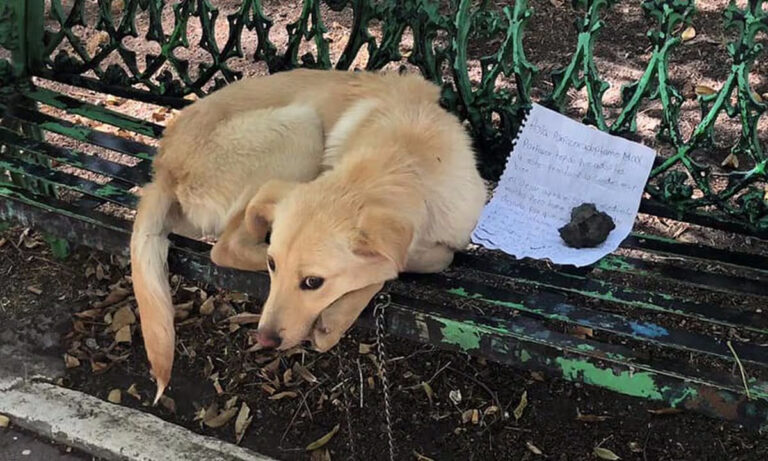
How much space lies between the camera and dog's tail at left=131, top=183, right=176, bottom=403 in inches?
98.4

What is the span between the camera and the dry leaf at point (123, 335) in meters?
3.44

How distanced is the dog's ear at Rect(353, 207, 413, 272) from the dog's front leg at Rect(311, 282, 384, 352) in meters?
0.16

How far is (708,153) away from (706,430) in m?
1.62

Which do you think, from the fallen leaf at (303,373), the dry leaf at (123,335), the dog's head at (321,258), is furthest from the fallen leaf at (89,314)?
the dog's head at (321,258)

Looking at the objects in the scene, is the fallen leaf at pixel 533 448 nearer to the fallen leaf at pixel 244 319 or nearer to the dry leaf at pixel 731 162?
the fallen leaf at pixel 244 319

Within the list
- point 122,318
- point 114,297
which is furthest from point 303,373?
A: point 114,297

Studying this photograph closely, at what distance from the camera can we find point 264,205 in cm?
246

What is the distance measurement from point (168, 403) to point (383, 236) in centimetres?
137

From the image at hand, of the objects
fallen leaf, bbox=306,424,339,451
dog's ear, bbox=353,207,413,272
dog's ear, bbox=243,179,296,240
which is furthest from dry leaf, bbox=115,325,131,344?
dog's ear, bbox=353,207,413,272

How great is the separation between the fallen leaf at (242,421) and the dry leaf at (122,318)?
67 cm

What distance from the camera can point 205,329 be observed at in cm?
352

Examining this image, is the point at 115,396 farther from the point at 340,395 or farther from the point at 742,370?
the point at 742,370

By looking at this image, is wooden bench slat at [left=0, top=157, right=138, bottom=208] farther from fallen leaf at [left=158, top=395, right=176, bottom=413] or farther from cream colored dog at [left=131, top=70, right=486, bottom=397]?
fallen leaf at [left=158, top=395, right=176, bottom=413]

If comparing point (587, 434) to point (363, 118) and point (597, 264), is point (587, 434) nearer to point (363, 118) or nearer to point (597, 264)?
point (597, 264)
